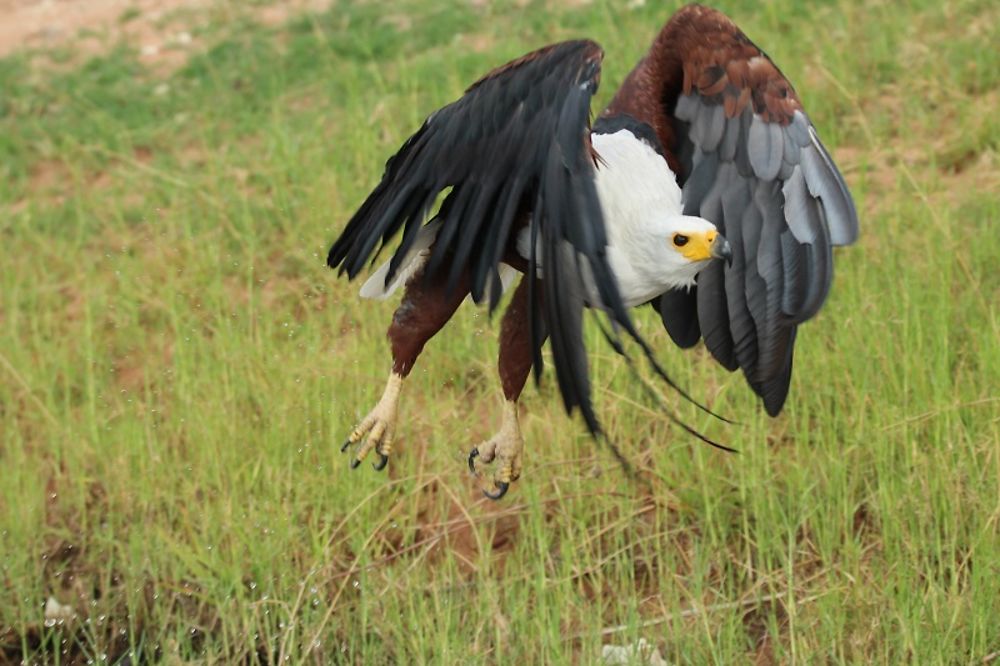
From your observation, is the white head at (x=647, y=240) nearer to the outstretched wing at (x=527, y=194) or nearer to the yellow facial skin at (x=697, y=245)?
the yellow facial skin at (x=697, y=245)

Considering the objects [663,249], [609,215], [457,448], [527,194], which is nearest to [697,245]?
[663,249]

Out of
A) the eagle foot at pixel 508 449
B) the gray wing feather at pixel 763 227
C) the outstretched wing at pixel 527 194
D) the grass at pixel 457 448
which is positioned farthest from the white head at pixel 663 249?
the grass at pixel 457 448

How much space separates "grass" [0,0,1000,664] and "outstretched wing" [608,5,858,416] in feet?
1.96

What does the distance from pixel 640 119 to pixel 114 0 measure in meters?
4.71

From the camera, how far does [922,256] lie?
17.0 ft

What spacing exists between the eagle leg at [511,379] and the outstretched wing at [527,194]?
0.23m

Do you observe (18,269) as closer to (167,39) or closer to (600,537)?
(167,39)

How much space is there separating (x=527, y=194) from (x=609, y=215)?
183mm

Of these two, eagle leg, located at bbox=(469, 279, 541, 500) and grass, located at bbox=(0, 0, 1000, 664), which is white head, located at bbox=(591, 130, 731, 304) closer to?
eagle leg, located at bbox=(469, 279, 541, 500)

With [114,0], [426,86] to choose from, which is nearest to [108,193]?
[426,86]

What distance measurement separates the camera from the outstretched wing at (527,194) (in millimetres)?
3277

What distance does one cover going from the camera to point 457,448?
4.88 metres

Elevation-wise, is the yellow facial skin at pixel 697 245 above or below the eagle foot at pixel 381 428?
above

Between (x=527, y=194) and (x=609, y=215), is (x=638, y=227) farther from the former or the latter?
(x=527, y=194)
